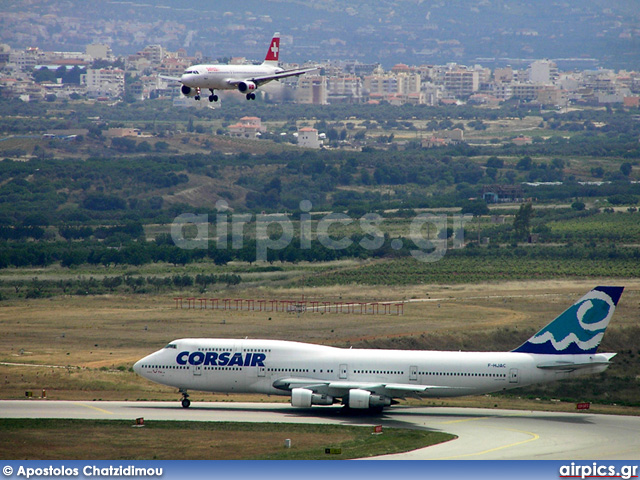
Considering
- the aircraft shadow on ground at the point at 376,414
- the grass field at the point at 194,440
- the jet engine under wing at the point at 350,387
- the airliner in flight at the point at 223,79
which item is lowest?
the aircraft shadow on ground at the point at 376,414

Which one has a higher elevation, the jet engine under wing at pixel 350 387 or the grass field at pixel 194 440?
the jet engine under wing at pixel 350 387

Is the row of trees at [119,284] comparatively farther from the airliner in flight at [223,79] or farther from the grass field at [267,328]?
the airliner in flight at [223,79]

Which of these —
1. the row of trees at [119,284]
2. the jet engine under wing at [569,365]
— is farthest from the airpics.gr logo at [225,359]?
the row of trees at [119,284]

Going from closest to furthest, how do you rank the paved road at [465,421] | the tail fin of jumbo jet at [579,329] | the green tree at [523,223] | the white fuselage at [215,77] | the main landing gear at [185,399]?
the paved road at [465,421], the tail fin of jumbo jet at [579,329], the main landing gear at [185,399], the white fuselage at [215,77], the green tree at [523,223]

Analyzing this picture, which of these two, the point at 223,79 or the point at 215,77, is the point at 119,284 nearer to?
the point at 215,77

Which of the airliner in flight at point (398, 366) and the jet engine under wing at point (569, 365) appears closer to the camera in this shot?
the jet engine under wing at point (569, 365)

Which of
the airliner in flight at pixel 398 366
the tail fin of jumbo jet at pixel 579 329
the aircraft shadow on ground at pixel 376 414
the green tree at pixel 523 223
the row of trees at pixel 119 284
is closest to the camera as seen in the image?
the aircraft shadow on ground at pixel 376 414

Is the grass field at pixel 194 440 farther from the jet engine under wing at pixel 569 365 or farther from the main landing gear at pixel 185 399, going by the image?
the jet engine under wing at pixel 569 365

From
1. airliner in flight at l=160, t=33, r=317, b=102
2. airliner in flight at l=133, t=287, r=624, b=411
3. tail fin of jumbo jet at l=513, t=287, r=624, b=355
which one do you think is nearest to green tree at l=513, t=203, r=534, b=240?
airliner in flight at l=160, t=33, r=317, b=102
